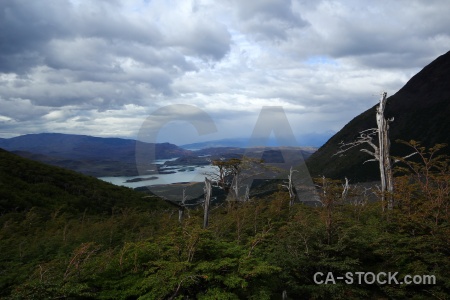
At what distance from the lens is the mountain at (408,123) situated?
96375mm

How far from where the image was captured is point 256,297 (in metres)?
5.67

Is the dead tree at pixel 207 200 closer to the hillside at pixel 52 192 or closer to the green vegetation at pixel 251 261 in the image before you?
the green vegetation at pixel 251 261

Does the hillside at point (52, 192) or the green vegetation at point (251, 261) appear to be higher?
the green vegetation at point (251, 261)

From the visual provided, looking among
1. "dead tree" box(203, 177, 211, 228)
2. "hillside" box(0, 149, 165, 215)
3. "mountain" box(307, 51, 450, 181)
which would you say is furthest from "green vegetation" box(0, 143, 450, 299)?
"mountain" box(307, 51, 450, 181)

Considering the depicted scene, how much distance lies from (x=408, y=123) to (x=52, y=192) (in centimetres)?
11881

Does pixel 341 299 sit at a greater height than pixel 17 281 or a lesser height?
lesser

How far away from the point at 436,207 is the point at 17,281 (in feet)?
36.2

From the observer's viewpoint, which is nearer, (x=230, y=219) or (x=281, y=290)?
(x=281, y=290)

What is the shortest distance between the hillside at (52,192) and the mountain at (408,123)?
73.2m

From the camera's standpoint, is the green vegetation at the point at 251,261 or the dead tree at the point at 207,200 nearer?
the green vegetation at the point at 251,261

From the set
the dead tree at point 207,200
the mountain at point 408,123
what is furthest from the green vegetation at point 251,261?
Answer: the mountain at point 408,123

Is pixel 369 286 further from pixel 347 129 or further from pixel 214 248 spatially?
pixel 347 129

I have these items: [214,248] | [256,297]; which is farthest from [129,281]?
[256,297]

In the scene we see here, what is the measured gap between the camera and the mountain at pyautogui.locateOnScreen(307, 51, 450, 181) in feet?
316
